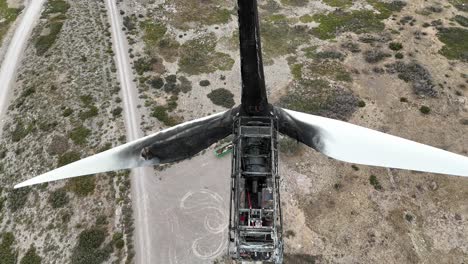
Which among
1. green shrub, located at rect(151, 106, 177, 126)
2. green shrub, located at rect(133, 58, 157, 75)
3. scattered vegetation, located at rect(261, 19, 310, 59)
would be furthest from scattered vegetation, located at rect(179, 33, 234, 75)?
green shrub, located at rect(151, 106, 177, 126)

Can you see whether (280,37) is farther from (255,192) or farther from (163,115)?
(255,192)

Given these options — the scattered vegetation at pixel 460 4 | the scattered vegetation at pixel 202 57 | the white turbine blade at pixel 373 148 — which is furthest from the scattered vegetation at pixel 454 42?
the white turbine blade at pixel 373 148

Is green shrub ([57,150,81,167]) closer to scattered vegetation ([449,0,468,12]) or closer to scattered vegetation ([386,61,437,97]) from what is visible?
scattered vegetation ([386,61,437,97])

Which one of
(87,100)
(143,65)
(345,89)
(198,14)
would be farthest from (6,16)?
(345,89)

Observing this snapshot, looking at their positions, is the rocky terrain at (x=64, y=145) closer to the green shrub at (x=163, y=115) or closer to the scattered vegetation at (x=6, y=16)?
the green shrub at (x=163, y=115)

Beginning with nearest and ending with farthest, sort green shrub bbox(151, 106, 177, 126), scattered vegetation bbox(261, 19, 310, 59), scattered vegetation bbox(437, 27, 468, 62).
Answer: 1. green shrub bbox(151, 106, 177, 126)
2. scattered vegetation bbox(437, 27, 468, 62)
3. scattered vegetation bbox(261, 19, 310, 59)
